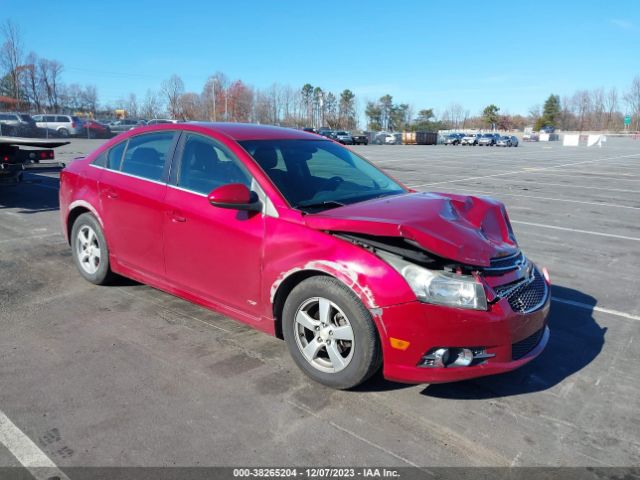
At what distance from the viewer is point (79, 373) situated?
3.49 meters

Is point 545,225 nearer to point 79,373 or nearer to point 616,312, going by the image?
point 616,312

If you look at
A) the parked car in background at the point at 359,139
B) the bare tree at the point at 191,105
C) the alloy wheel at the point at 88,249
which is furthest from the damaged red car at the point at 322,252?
the bare tree at the point at 191,105

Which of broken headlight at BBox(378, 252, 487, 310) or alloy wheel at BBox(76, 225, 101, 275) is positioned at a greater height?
broken headlight at BBox(378, 252, 487, 310)

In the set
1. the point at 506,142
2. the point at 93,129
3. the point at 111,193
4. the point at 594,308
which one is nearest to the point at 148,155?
the point at 111,193

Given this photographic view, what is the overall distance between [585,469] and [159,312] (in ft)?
11.1

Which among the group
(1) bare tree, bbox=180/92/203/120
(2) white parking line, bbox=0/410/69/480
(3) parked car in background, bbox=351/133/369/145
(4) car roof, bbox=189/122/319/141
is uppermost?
(1) bare tree, bbox=180/92/203/120

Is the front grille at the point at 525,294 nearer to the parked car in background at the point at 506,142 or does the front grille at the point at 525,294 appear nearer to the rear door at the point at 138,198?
the rear door at the point at 138,198

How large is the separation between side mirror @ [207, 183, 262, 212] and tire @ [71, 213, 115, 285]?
1.92 meters

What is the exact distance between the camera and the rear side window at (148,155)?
4449 millimetres

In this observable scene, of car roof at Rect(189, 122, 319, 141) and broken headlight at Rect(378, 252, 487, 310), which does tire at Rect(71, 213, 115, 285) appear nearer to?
car roof at Rect(189, 122, 319, 141)

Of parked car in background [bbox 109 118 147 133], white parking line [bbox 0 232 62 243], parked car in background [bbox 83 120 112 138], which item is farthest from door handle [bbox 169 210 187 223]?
parked car in background [bbox 109 118 147 133]

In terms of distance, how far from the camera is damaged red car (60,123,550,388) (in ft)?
9.93

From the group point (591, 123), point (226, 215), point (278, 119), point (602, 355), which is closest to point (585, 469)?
point (602, 355)

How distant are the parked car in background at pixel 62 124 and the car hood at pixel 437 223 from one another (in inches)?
1723
